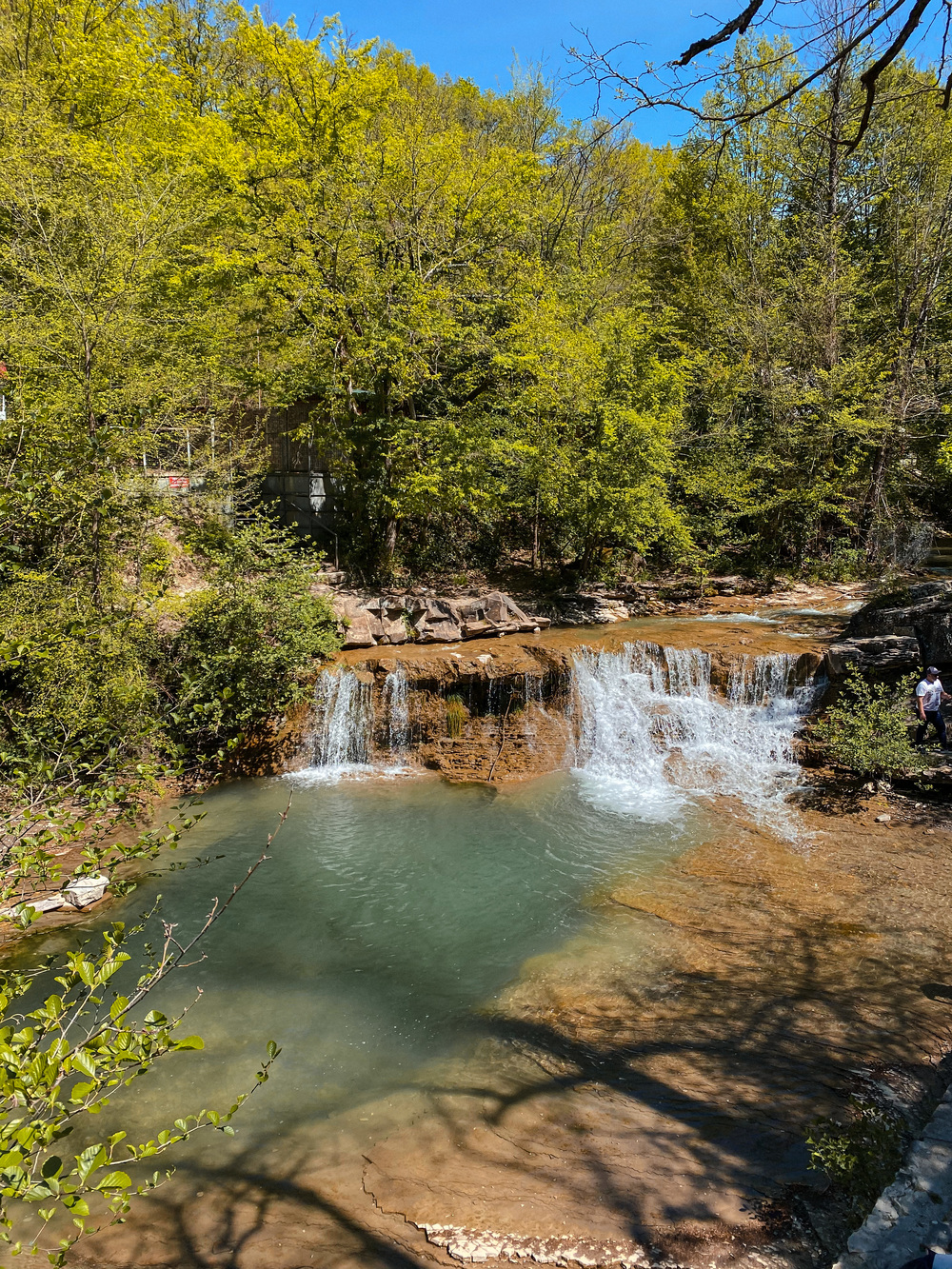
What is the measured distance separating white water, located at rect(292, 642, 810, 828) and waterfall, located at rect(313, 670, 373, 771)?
16 millimetres

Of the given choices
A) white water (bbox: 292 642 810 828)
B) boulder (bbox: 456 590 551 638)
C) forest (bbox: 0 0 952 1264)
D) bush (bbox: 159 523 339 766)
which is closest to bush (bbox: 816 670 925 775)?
white water (bbox: 292 642 810 828)

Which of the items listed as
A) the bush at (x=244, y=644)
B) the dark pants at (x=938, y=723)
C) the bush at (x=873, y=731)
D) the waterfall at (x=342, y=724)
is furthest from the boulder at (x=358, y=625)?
the dark pants at (x=938, y=723)

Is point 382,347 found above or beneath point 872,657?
above

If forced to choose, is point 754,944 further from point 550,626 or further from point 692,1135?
point 550,626

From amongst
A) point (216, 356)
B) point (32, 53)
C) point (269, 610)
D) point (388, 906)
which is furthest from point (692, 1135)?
point (32, 53)

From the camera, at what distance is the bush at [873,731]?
9.66 m

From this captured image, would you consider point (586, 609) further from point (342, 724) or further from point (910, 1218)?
point (910, 1218)

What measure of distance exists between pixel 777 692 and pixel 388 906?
7.04 meters

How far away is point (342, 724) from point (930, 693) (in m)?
8.55

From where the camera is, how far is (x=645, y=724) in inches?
460

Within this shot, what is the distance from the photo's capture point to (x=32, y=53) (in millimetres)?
15625

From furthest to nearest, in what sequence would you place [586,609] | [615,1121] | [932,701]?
[586,609], [932,701], [615,1121]

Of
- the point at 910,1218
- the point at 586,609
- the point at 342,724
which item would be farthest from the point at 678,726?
the point at 910,1218

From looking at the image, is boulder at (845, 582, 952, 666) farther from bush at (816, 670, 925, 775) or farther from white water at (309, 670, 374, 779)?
white water at (309, 670, 374, 779)
